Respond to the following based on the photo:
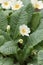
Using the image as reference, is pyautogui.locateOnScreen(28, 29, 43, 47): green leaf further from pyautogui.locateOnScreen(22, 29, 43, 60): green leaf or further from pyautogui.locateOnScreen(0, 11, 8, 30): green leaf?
pyautogui.locateOnScreen(0, 11, 8, 30): green leaf

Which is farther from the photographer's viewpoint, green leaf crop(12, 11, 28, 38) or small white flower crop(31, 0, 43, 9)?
small white flower crop(31, 0, 43, 9)

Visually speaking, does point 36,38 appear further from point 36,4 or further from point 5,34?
point 36,4

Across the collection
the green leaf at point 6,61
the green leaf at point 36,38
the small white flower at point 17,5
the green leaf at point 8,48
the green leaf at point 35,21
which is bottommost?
the green leaf at point 6,61

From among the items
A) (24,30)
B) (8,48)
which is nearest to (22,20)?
(24,30)

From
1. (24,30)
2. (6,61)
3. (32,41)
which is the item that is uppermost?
(24,30)

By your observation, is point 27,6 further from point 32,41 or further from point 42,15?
point 32,41

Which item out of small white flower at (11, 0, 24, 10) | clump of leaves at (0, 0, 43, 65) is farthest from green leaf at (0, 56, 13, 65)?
small white flower at (11, 0, 24, 10)

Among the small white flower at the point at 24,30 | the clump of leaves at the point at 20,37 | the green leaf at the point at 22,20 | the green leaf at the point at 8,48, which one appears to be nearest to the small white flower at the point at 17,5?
the clump of leaves at the point at 20,37

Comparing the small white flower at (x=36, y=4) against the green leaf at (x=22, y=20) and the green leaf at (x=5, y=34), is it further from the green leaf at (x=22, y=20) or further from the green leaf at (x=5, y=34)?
the green leaf at (x=5, y=34)
